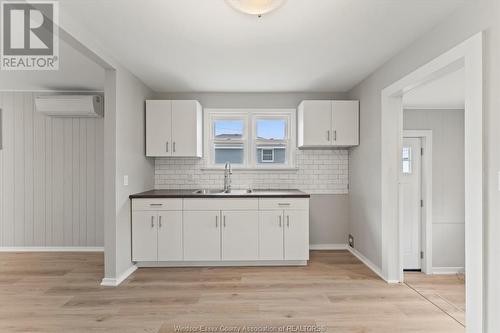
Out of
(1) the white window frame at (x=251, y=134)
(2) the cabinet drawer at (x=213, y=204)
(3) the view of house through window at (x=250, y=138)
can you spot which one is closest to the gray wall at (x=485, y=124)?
(1) the white window frame at (x=251, y=134)

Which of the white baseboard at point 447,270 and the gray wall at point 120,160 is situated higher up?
the gray wall at point 120,160

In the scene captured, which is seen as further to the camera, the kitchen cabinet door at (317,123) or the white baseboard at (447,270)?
the white baseboard at (447,270)

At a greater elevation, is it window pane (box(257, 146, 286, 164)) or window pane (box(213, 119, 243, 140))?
window pane (box(213, 119, 243, 140))

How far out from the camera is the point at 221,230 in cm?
369

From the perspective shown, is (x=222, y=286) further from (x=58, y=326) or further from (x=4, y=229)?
(x=4, y=229)

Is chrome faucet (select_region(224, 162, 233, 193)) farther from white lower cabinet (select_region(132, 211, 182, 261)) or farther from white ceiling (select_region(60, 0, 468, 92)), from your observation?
white ceiling (select_region(60, 0, 468, 92))

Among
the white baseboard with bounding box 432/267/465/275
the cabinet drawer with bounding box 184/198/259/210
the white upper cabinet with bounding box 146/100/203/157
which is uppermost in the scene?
the white upper cabinet with bounding box 146/100/203/157

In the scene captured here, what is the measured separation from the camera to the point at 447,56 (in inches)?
87.3

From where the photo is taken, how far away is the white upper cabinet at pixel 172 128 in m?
4.10

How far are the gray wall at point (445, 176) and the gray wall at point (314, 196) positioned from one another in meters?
1.55

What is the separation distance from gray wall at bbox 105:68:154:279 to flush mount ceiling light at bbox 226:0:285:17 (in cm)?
188

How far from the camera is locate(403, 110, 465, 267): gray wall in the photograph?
4773 mm

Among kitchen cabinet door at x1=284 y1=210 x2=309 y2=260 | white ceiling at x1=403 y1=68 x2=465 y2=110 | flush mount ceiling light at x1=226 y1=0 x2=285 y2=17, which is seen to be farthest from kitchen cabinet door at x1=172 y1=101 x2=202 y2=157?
white ceiling at x1=403 y1=68 x2=465 y2=110

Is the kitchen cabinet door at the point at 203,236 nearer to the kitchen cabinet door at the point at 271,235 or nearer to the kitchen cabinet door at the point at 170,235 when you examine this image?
the kitchen cabinet door at the point at 170,235
